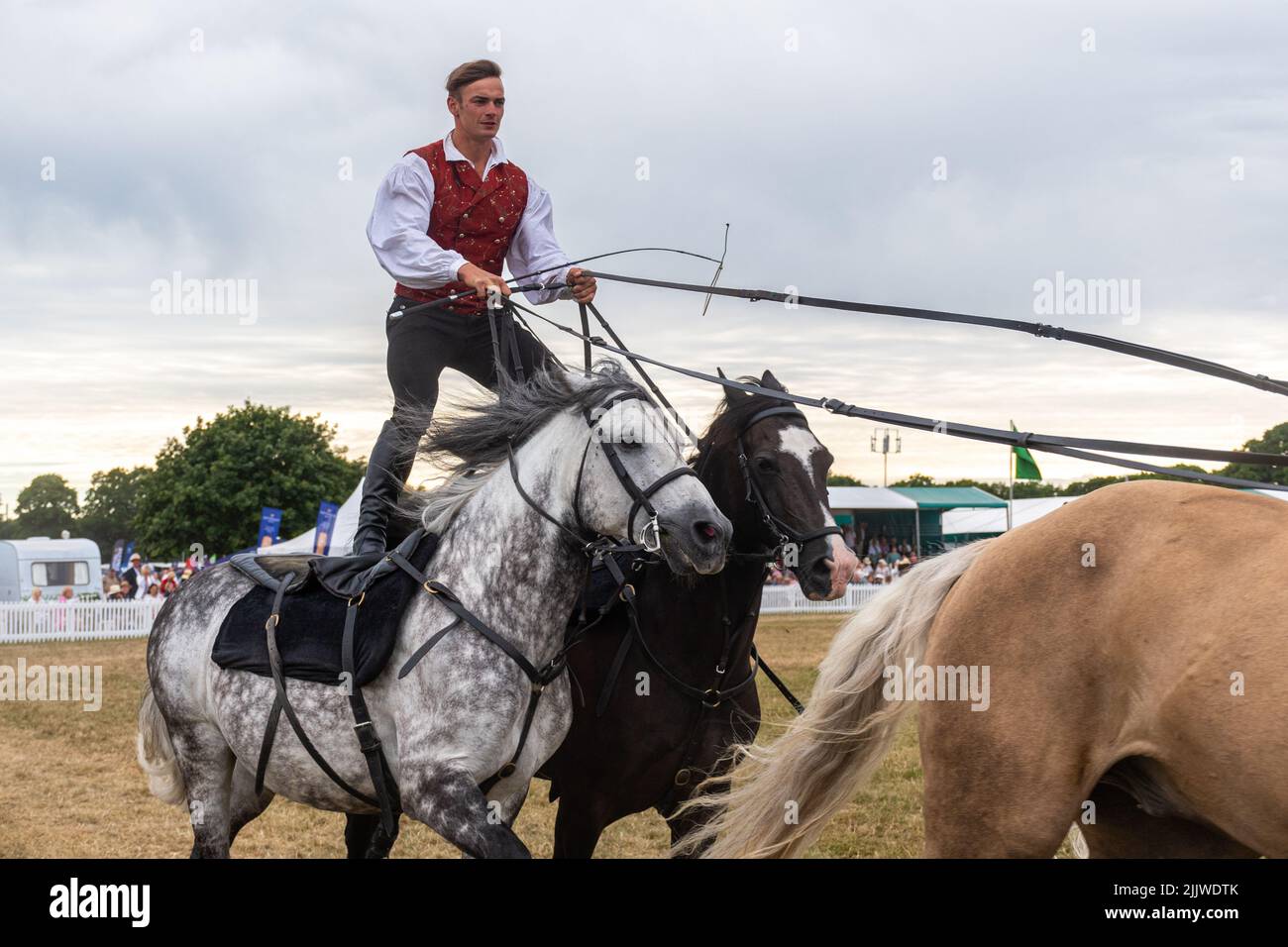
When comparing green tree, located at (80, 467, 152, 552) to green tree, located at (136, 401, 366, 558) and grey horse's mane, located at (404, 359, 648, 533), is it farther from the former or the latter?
grey horse's mane, located at (404, 359, 648, 533)

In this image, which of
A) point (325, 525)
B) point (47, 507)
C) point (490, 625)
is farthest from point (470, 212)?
point (47, 507)

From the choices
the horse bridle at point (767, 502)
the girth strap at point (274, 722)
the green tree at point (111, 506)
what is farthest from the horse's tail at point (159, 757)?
the green tree at point (111, 506)

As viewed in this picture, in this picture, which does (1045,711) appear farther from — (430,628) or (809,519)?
(430,628)

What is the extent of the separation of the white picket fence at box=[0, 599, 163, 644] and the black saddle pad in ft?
77.2

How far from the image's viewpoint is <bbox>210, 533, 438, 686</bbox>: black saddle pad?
158 inches

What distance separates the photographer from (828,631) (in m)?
25.7

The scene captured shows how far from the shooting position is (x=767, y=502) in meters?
4.72

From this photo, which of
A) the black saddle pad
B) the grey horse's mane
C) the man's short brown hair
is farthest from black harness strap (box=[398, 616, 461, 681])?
the man's short brown hair

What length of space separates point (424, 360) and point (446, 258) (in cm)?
46

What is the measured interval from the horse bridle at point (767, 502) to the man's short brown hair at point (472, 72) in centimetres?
181

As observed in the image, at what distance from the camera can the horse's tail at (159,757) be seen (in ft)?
16.1

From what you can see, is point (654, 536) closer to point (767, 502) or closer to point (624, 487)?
point (624, 487)

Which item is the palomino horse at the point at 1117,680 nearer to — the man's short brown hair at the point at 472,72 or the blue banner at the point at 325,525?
the man's short brown hair at the point at 472,72
